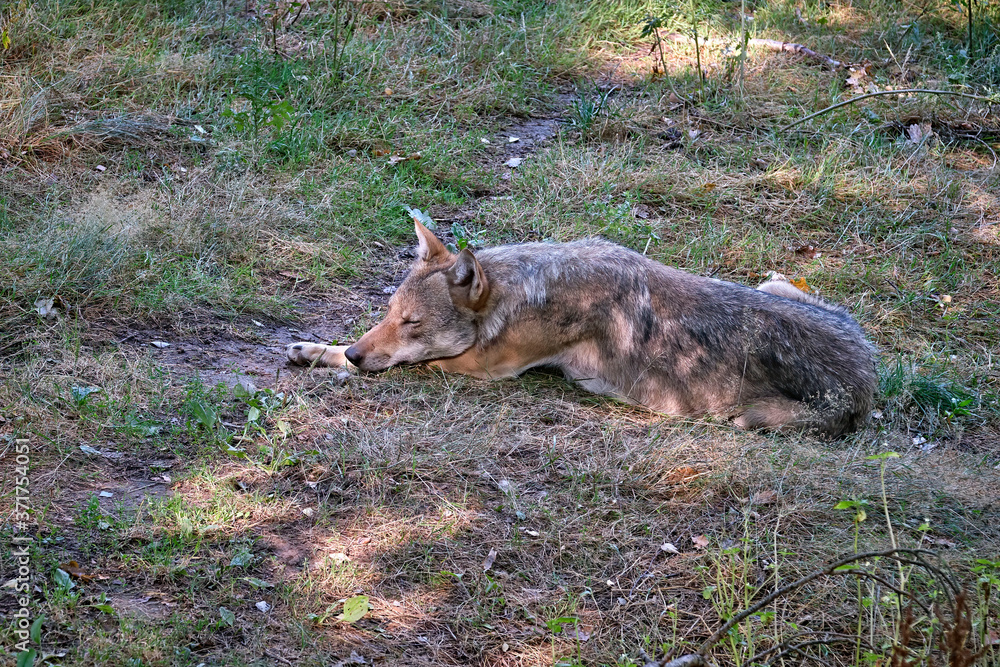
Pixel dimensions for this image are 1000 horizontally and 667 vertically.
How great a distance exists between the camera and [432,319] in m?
5.62

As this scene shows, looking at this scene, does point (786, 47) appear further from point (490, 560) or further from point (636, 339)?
point (490, 560)

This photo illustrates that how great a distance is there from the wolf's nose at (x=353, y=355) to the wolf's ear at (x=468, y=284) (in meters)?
0.67

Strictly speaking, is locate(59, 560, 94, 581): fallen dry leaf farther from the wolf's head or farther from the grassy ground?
the wolf's head

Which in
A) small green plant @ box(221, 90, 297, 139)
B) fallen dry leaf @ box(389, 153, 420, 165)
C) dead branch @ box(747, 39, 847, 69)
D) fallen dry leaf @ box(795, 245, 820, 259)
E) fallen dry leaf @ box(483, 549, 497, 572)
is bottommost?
fallen dry leaf @ box(795, 245, 820, 259)

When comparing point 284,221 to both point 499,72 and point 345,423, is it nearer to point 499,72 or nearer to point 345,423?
point 345,423

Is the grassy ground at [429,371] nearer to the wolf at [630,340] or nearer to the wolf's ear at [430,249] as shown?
the wolf at [630,340]

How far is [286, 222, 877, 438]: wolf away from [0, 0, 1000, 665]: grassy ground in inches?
8.3

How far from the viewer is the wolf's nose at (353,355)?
17.9 ft

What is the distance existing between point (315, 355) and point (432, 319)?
74 centimetres

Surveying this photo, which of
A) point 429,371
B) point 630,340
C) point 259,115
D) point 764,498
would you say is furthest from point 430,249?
point 259,115

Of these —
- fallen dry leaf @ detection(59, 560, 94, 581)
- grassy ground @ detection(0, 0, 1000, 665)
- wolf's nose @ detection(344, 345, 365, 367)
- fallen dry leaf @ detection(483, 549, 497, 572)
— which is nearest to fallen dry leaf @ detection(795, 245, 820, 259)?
grassy ground @ detection(0, 0, 1000, 665)

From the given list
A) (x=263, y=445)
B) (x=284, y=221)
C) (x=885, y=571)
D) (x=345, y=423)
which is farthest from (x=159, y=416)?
(x=885, y=571)

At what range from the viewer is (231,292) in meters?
6.18

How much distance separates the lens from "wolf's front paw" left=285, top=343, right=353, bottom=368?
5.57 m
